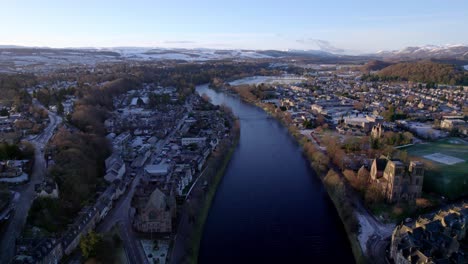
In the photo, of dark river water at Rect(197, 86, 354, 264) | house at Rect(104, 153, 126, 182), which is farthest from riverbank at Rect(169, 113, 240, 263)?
house at Rect(104, 153, 126, 182)

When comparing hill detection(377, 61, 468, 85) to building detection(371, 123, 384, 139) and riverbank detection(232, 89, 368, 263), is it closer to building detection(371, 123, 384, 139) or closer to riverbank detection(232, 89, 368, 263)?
building detection(371, 123, 384, 139)

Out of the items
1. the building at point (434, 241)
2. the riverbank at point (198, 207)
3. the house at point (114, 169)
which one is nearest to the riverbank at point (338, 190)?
the building at point (434, 241)

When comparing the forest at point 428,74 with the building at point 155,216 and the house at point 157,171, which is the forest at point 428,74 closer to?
the house at point 157,171

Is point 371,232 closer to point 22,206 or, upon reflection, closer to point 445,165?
point 445,165

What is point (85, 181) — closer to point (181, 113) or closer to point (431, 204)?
point (431, 204)

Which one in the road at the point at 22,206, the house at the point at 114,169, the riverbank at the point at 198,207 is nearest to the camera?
the road at the point at 22,206

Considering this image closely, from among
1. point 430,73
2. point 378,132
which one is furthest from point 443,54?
point 378,132

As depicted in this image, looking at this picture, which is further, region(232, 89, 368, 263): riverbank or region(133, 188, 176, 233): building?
region(232, 89, 368, 263): riverbank
